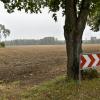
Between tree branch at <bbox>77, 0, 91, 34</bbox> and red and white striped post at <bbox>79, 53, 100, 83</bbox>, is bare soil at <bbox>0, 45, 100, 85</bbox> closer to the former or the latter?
red and white striped post at <bbox>79, 53, 100, 83</bbox>

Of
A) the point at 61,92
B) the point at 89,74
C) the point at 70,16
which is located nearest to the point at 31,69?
the point at 89,74

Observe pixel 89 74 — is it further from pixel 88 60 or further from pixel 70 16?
pixel 70 16

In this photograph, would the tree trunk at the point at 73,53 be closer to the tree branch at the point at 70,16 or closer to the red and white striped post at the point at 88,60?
the tree branch at the point at 70,16

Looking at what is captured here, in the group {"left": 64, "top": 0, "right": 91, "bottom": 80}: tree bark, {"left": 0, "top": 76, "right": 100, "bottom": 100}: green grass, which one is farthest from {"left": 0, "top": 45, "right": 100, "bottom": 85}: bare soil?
{"left": 0, "top": 76, "right": 100, "bottom": 100}: green grass

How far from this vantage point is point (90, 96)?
1220 cm

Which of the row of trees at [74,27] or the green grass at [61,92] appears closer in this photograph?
the green grass at [61,92]

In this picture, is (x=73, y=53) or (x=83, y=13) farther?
(x=73, y=53)

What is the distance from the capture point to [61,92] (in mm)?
12789

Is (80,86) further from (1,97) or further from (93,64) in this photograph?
(1,97)

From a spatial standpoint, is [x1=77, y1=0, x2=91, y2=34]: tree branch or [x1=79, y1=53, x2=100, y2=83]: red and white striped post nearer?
[x1=79, y1=53, x2=100, y2=83]: red and white striped post

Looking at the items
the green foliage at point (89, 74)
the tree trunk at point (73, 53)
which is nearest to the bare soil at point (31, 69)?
the tree trunk at point (73, 53)

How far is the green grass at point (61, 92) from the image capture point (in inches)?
478

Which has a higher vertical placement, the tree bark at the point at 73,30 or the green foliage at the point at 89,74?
the tree bark at the point at 73,30

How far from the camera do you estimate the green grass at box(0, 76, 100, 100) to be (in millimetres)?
12141
